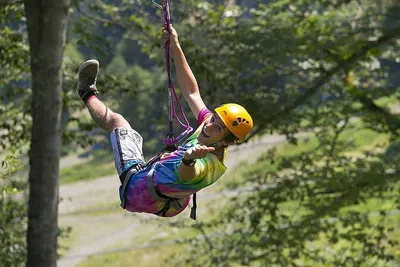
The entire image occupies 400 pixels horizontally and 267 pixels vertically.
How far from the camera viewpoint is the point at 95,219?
123 ft

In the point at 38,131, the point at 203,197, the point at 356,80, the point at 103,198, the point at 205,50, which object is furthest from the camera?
the point at 103,198

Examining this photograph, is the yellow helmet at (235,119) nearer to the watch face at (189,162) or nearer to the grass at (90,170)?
the watch face at (189,162)

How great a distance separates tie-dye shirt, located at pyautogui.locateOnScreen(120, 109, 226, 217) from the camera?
4.37 meters

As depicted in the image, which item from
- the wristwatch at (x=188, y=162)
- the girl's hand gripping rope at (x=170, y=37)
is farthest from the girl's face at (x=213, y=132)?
the girl's hand gripping rope at (x=170, y=37)

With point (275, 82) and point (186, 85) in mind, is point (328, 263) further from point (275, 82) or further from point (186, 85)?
point (186, 85)

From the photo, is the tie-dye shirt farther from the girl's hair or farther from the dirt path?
the dirt path

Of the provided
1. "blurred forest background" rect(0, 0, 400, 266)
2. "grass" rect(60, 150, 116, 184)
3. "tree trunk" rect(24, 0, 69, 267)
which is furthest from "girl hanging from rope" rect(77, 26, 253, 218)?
"grass" rect(60, 150, 116, 184)

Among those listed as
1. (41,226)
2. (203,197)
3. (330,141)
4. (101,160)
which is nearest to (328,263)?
(330,141)

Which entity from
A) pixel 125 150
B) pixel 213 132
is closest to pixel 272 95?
pixel 125 150

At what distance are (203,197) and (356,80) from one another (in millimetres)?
23021

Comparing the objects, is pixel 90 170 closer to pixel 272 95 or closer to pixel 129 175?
pixel 272 95

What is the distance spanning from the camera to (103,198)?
1788 inches

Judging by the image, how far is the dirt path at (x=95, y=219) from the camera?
30.2 m

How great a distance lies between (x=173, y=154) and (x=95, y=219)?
110ft
